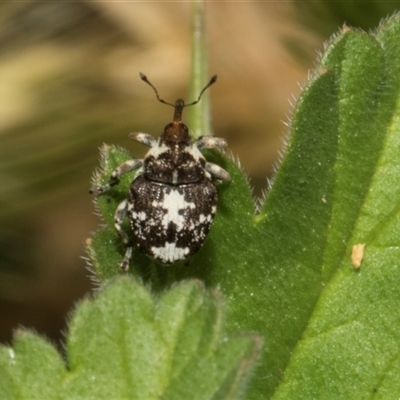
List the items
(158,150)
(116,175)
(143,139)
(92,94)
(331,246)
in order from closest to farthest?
(331,246)
(116,175)
(158,150)
(143,139)
(92,94)

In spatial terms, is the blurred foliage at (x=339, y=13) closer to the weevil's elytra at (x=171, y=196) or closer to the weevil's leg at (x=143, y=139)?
the weevil's elytra at (x=171, y=196)

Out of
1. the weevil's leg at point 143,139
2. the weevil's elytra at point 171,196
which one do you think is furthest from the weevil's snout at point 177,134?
the weevil's leg at point 143,139

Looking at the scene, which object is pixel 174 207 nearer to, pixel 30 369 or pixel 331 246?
pixel 331 246

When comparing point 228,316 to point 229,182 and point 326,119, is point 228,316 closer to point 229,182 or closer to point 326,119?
point 229,182

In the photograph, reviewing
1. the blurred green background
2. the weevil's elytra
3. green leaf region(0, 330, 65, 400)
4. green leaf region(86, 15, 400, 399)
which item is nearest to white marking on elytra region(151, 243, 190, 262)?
the weevil's elytra

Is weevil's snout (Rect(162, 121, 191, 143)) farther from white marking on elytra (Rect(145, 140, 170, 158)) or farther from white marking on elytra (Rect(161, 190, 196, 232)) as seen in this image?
white marking on elytra (Rect(161, 190, 196, 232))

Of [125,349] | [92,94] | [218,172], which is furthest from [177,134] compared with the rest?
[125,349]

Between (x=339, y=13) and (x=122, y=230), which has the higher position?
(x=339, y=13)

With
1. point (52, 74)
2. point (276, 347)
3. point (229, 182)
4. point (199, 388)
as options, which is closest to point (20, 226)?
point (52, 74)
